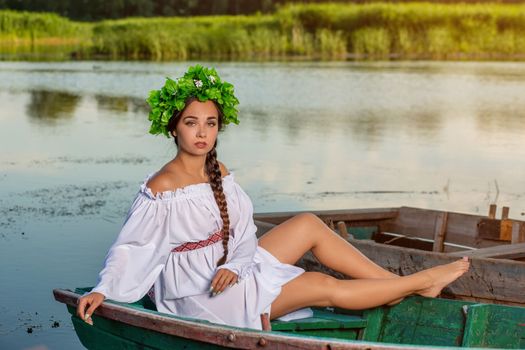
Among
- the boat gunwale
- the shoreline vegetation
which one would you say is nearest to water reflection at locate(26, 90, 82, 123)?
the boat gunwale

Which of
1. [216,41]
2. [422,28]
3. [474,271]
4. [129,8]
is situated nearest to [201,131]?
[474,271]

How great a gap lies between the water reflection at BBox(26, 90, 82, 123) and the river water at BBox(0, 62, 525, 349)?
39 mm

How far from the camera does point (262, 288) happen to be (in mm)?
4824

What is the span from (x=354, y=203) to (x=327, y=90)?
14318 millimetres

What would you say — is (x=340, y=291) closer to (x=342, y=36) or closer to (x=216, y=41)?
(x=216, y=41)

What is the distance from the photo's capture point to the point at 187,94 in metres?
4.86

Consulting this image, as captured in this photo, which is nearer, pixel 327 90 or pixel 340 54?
pixel 327 90

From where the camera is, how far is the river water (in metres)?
8.46

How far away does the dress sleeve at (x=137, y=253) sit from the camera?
4.63 m

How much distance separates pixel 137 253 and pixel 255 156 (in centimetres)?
931

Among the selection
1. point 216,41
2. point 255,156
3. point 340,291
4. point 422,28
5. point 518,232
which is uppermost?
point 340,291

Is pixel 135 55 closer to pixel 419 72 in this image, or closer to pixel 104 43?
pixel 104 43

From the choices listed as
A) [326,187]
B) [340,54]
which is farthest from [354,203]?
[340,54]

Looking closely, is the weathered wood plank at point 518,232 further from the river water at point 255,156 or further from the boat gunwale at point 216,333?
the boat gunwale at point 216,333
